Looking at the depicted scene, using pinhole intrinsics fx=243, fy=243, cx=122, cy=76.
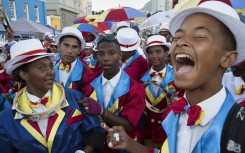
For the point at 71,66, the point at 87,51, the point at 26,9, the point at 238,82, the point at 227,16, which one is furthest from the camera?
the point at 26,9

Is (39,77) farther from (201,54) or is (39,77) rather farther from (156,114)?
(156,114)

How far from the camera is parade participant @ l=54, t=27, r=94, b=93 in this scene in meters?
3.91

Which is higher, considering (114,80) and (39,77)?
(39,77)

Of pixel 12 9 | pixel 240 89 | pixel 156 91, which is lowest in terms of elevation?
pixel 156 91

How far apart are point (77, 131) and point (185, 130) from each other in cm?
125

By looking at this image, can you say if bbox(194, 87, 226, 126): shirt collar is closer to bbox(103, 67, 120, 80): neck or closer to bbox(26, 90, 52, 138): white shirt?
bbox(26, 90, 52, 138): white shirt

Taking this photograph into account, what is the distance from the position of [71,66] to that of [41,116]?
1861 mm

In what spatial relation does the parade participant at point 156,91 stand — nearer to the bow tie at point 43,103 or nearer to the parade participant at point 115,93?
the parade participant at point 115,93

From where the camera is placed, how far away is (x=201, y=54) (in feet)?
4.80

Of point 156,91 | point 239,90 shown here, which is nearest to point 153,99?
point 156,91

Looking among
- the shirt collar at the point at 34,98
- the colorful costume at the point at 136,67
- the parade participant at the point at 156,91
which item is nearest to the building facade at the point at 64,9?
the colorful costume at the point at 136,67

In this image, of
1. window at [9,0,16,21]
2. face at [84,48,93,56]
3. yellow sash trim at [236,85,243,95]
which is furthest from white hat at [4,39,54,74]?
window at [9,0,16,21]

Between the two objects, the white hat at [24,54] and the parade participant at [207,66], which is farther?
the white hat at [24,54]

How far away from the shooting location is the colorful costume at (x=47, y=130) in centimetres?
227
